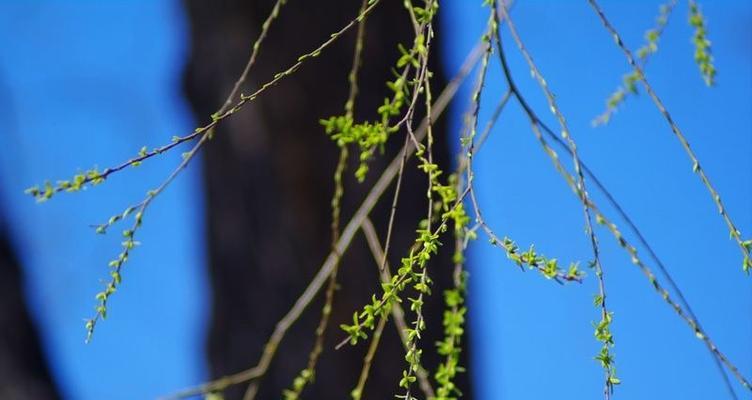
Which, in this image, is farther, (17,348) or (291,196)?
(17,348)

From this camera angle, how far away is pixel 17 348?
6.85 ft

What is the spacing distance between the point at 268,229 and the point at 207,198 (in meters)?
0.17

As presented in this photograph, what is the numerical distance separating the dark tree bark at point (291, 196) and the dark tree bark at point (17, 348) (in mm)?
347

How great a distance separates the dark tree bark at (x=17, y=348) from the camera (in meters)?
2.05

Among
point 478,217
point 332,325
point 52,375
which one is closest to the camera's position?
point 478,217

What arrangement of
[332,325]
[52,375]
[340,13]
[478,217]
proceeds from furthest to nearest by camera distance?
[52,375] → [340,13] → [332,325] → [478,217]

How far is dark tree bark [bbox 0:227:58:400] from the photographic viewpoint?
205 centimetres

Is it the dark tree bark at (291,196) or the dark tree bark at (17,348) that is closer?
the dark tree bark at (291,196)

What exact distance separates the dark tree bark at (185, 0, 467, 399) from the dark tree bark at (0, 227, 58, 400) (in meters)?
0.35

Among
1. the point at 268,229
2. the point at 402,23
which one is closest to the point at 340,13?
the point at 402,23

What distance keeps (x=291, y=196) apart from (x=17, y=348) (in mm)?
623

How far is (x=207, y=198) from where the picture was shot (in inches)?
78.3

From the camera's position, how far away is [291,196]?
1.84 m

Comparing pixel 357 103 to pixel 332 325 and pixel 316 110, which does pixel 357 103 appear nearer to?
pixel 316 110
